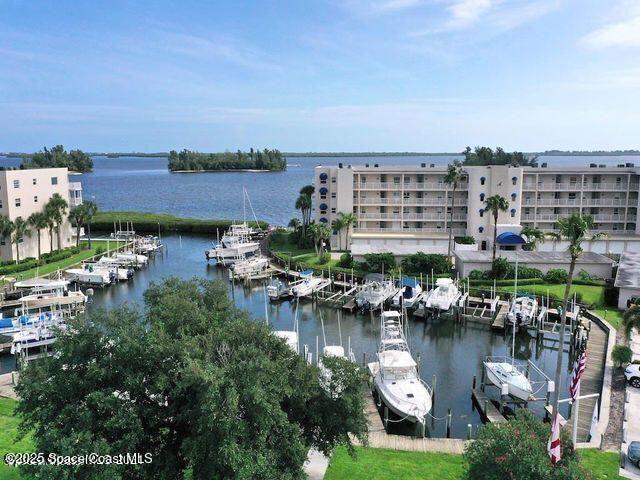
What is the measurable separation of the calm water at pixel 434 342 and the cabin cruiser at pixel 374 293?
1.50 m

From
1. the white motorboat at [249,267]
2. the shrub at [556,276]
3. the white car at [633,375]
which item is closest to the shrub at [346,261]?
→ the white motorboat at [249,267]

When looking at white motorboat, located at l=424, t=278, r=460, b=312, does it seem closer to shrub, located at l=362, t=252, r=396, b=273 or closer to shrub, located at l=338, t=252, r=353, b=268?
shrub, located at l=362, t=252, r=396, b=273

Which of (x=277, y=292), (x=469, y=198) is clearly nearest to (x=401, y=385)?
(x=277, y=292)

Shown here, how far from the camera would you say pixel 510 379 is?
33.7 meters

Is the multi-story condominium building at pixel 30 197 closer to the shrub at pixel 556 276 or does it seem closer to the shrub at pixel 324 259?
the shrub at pixel 324 259

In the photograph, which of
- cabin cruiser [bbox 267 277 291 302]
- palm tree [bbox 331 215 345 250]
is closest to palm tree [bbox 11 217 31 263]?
cabin cruiser [bbox 267 277 291 302]

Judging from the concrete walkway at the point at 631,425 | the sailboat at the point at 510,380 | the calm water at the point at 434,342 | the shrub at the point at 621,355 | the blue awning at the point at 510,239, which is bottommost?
the calm water at the point at 434,342

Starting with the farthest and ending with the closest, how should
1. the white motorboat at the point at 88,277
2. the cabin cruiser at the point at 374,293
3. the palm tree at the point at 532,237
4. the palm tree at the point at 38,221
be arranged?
the palm tree at the point at 38,221 < the palm tree at the point at 532,237 < the white motorboat at the point at 88,277 < the cabin cruiser at the point at 374,293

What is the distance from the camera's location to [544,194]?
78.4m

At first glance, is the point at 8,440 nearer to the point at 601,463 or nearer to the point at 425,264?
the point at 601,463

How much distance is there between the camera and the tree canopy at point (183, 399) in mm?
16031

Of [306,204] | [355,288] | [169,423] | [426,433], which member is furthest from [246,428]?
[306,204]

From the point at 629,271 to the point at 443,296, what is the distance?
17901mm

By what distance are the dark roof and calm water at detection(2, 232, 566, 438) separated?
10.7m
